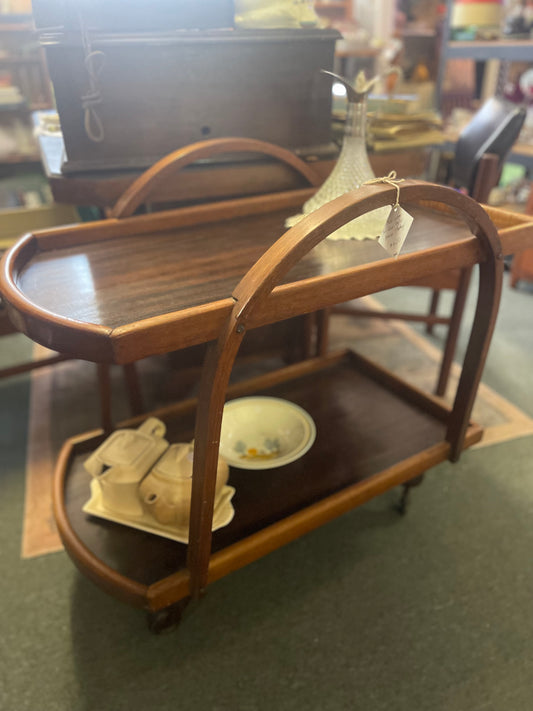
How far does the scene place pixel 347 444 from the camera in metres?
1.09

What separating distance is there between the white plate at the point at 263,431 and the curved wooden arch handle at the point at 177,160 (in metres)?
0.48

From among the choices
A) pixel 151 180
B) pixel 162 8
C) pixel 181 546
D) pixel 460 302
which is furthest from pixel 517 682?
pixel 162 8

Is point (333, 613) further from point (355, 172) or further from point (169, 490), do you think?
point (355, 172)

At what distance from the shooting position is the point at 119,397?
5.57ft

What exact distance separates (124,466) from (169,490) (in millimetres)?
97

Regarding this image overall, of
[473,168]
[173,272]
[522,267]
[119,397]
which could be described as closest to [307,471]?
[173,272]

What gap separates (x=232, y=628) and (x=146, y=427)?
0.42 meters

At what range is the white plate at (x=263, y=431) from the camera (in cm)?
108

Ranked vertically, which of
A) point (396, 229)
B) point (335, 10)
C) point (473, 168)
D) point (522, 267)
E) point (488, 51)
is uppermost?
point (335, 10)

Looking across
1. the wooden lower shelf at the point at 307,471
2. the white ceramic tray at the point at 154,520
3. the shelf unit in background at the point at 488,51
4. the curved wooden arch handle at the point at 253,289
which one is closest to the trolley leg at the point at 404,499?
the wooden lower shelf at the point at 307,471

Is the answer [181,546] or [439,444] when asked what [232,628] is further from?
[439,444]

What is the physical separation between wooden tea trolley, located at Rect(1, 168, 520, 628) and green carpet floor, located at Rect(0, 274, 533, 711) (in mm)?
134

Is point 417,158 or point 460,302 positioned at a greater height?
point 417,158

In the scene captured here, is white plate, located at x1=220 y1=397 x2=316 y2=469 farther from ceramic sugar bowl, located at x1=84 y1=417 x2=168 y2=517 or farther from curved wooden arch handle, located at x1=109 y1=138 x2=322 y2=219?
curved wooden arch handle, located at x1=109 y1=138 x2=322 y2=219
